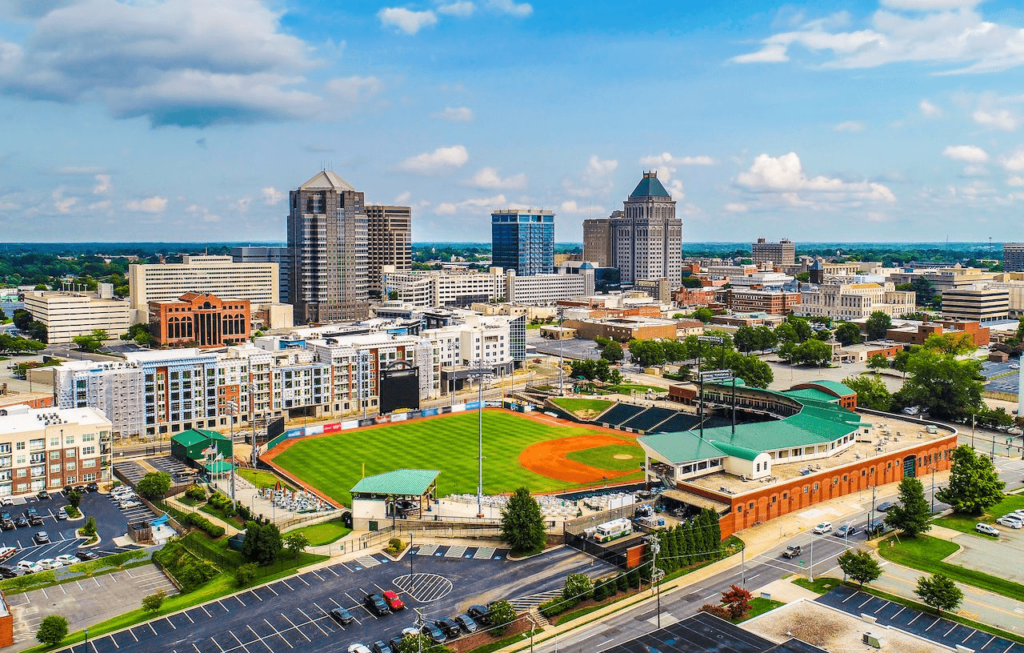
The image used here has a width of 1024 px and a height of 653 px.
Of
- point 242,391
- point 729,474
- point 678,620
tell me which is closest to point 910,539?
point 729,474

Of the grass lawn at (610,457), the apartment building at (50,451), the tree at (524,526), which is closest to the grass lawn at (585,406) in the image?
the grass lawn at (610,457)

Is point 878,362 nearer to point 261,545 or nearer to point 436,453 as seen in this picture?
point 436,453

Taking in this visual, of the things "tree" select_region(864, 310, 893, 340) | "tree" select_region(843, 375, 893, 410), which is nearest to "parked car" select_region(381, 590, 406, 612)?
"tree" select_region(843, 375, 893, 410)

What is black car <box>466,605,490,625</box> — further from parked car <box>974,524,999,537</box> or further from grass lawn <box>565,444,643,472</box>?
parked car <box>974,524,999,537</box>

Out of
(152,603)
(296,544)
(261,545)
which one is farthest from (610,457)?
(152,603)

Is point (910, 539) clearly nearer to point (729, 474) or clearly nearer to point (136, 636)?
point (729, 474)

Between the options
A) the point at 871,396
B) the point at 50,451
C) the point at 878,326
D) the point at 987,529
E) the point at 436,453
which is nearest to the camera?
the point at 987,529
